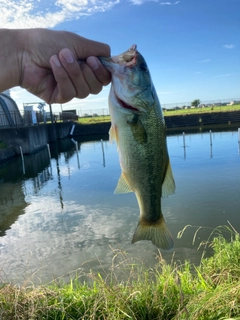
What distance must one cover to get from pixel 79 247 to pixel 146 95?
772 cm

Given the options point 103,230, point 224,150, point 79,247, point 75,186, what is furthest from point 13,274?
point 224,150

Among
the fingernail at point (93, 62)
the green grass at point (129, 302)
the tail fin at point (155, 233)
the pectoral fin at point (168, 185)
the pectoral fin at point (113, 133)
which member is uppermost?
the fingernail at point (93, 62)

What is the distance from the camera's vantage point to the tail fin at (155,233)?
Answer: 2564 millimetres

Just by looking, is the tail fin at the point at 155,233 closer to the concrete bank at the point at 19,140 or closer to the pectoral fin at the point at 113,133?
the pectoral fin at the point at 113,133

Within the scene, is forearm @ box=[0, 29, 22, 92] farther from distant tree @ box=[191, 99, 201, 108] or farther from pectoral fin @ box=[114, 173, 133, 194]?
distant tree @ box=[191, 99, 201, 108]

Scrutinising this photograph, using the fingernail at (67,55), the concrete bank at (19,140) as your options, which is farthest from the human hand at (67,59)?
the concrete bank at (19,140)

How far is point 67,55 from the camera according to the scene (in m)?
2.15

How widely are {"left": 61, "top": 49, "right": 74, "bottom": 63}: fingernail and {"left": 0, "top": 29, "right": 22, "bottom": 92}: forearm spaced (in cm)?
44

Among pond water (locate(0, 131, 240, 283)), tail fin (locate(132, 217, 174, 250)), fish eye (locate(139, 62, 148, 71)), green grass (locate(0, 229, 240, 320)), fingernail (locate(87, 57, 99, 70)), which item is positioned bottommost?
pond water (locate(0, 131, 240, 283))

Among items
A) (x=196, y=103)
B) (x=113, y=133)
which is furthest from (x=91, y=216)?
(x=196, y=103)

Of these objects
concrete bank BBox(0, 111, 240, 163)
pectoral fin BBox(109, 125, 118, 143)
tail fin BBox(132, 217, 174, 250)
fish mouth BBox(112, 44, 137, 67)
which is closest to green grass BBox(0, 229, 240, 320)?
tail fin BBox(132, 217, 174, 250)

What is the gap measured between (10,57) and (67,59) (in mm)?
543

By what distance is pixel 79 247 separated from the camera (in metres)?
9.12

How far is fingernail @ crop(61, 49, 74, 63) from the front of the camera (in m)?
2.14
